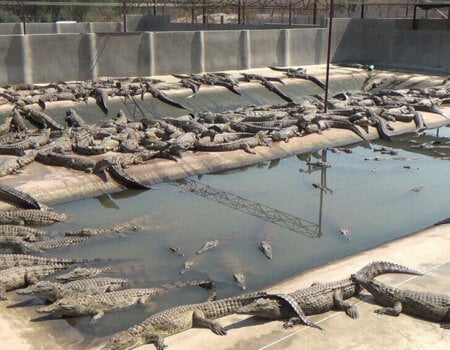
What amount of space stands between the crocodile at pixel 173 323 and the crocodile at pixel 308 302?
0.57ft

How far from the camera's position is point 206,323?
231 inches

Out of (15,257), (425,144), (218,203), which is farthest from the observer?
(425,144)

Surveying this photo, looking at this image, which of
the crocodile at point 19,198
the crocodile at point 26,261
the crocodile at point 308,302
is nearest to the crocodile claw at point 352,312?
the crocodile at point 308,302

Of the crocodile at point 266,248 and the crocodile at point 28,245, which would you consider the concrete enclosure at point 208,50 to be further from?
the crocodile at point 266,248

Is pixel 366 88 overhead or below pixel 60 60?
below

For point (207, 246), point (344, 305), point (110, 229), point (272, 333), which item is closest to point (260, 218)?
point (207, 246)

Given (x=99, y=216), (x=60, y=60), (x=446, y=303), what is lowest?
(x=99, y=216)

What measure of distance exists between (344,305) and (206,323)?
1550 mm

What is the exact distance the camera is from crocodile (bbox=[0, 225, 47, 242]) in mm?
8609

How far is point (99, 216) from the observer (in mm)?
10078

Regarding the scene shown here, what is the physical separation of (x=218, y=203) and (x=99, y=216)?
2300 mm

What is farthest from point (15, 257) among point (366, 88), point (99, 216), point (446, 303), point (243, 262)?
point (366, 88)

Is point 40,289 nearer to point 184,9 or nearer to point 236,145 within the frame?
point 236,145

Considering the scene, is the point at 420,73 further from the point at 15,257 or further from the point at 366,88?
the point at 15,257
